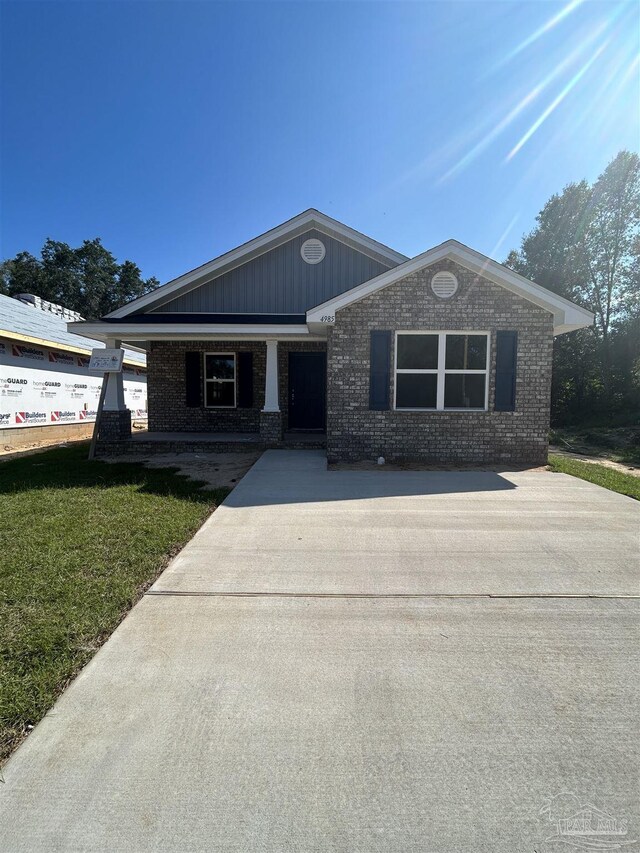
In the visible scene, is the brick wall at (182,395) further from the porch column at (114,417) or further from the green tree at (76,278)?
the green tree at (76,278)

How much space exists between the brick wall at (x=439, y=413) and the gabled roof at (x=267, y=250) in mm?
3558

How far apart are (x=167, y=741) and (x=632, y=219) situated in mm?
28845

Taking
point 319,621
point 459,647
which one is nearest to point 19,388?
point 319,621

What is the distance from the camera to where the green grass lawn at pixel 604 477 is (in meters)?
6.99

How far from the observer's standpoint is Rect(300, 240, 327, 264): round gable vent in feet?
39.7

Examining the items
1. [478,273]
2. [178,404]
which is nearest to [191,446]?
[178,404]

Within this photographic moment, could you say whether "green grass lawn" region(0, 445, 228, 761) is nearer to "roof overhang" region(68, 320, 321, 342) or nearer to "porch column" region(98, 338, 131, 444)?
"porch column" region(98, 338, 131, 444)

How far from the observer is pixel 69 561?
3.90 m

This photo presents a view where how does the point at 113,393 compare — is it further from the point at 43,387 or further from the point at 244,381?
the point at 43,387

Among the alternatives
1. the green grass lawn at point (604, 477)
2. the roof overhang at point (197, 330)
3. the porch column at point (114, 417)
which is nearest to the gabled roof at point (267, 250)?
the roof overhang at point (197, 330)

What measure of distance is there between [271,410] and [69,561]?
6.82 meters

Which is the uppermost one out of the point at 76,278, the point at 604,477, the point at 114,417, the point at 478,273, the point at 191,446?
the point at 76,278

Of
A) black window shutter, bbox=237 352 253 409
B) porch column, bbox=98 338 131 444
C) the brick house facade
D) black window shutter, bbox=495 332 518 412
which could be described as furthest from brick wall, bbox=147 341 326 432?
black window shutter, bbox=495 332 518 412

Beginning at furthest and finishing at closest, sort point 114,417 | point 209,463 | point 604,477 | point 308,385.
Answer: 1. point 308,385
2. point 114,417
3. point 209,463
4. point 604,477
